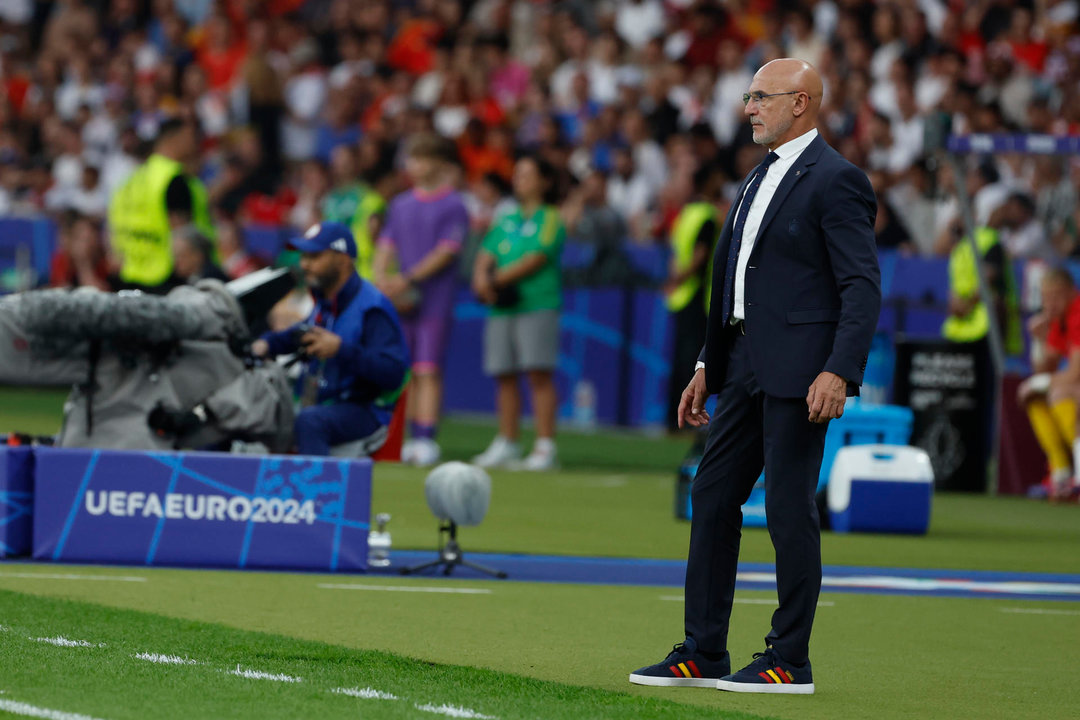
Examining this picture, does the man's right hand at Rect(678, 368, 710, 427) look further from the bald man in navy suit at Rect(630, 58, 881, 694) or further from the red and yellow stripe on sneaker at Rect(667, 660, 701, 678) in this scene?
Answer: the red and yellow stripe on sneaker at Rect(667, 660, 701, 678)

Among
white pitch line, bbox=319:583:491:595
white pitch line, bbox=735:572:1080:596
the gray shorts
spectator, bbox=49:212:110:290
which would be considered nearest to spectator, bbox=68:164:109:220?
spectator, bbox=49:212:110:290

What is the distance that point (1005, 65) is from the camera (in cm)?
1870

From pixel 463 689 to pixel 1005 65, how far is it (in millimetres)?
14401

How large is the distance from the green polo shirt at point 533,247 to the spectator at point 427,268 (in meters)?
0.31

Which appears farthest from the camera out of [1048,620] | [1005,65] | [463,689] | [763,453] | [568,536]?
[1005,65]

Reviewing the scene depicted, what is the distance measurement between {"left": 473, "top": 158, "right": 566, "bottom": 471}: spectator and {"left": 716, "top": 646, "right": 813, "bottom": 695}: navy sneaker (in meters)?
8.66

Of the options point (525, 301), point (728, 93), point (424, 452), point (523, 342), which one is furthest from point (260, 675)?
point (728, 93)

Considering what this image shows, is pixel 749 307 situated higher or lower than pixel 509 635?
higher

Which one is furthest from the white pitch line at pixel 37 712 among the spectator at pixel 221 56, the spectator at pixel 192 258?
the spectator at pixel 221 56

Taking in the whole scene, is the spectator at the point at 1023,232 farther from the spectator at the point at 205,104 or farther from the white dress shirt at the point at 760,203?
the white dress shirt at the point at 760,203

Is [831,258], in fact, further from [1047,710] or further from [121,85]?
[121,85]

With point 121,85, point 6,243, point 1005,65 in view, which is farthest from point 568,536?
point 121,85

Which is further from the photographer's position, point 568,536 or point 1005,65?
point 1005,65

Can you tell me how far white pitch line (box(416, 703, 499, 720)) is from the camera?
5.13 metres
